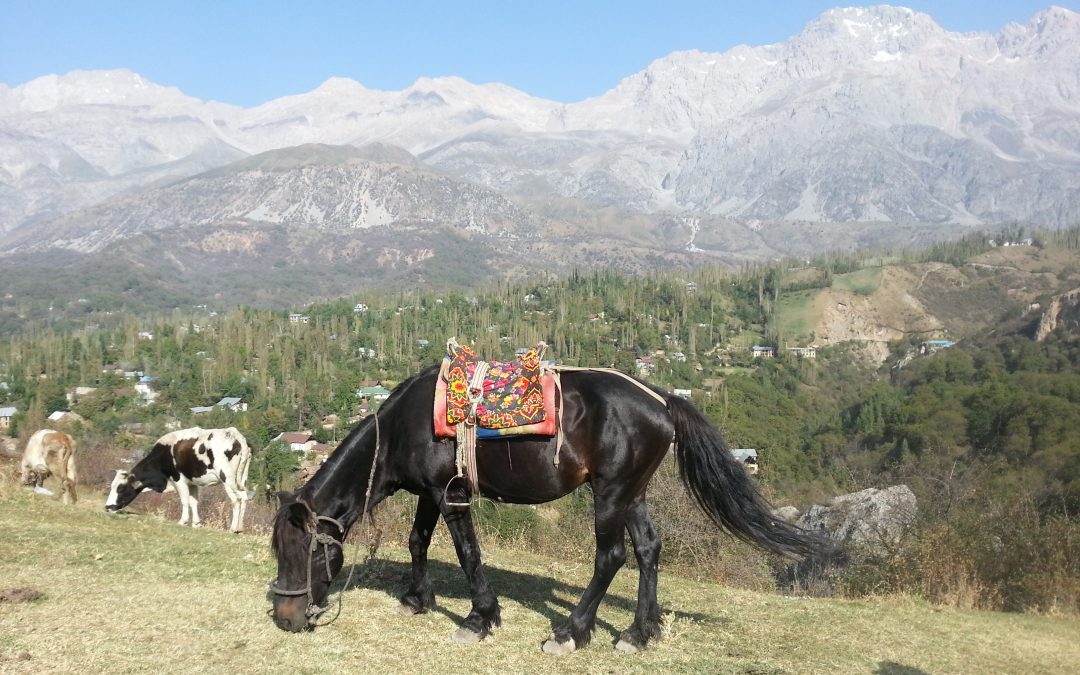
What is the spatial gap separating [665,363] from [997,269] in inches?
3772

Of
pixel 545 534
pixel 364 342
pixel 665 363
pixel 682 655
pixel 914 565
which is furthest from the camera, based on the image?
pixel 364 342

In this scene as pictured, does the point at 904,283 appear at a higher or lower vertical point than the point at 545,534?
higher

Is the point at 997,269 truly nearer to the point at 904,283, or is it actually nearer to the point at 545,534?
the point at 904,283

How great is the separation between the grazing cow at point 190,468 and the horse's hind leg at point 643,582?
817 centimetres

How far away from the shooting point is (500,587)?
862cm

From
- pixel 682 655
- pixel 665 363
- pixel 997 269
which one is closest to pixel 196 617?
pixel 682 655

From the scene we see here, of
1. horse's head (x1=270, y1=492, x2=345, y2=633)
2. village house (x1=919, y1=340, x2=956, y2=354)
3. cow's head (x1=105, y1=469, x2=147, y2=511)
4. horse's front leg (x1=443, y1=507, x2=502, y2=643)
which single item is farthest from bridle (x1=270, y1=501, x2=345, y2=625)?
village house (x1=919, y1=340, x2=956, y2=354)

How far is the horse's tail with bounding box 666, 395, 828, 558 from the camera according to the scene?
7461 mm

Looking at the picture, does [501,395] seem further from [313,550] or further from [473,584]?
[313,550]

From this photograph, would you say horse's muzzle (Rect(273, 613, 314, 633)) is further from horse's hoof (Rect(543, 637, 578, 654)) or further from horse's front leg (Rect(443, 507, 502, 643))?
horse's hoof (Rect(543, 637, 578, 654))

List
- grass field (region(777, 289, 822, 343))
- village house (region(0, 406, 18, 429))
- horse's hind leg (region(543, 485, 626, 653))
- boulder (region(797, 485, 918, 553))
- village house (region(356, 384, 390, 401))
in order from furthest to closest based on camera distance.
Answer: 1. grass field (region(777, 289, 822, 343))
2. village house (region(356, 384, 390, 401))
3. village house (region(0, 406, 18, 429))
4. boulder (region(797, 485, 918, 553))
5. horse's hind leg (region(543, 485, 626, 653))

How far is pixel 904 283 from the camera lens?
153625mm

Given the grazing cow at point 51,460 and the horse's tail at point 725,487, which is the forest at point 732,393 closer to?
the horse's tail at point 725,487

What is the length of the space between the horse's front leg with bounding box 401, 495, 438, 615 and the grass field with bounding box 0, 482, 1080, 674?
0.15 metres
